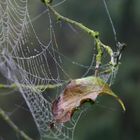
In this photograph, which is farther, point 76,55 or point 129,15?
point 76,55

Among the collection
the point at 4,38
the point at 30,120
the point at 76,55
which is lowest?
the point at 30,120

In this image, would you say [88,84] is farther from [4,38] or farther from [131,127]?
[131,127]

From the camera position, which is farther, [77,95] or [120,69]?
[120,69]

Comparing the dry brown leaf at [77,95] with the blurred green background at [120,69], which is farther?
the blurred green background at [120,69]

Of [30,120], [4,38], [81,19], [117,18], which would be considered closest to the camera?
[4,38]

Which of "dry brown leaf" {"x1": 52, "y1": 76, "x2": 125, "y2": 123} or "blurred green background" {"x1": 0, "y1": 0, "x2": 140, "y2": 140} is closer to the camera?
"dry brown leaf" {"x1": 52, "y1": 76, "x2": 125, "y2": 123}

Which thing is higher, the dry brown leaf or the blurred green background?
the dry brown leaf

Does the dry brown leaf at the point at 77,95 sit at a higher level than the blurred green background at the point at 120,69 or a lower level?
higher

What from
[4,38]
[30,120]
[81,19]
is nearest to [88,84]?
[4,38]

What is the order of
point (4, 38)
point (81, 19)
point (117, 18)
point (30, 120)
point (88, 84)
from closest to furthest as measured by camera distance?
point (88, 84) < point (4, 38) < point (117, 18) < point (81, 19) < point (30, 120)

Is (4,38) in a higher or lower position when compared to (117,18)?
higher

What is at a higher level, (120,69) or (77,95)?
(77,95)
